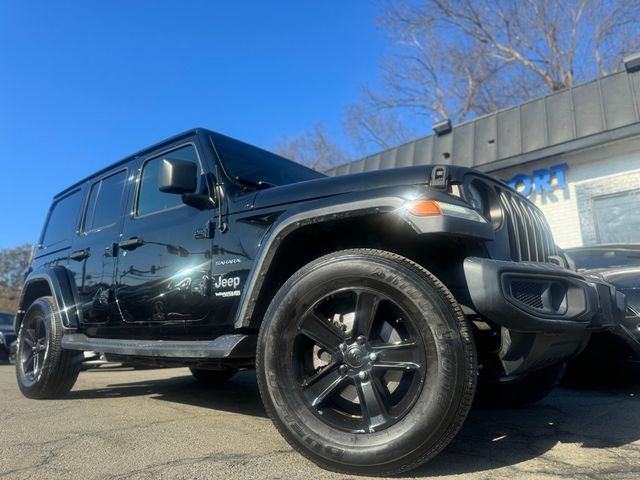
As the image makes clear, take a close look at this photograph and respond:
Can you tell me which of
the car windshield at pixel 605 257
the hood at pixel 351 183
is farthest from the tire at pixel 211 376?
the car windshield at pixel 605 257

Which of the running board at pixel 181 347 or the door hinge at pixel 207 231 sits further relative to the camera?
the door hinge at pixel 207 231

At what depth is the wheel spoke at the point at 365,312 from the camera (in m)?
2.35

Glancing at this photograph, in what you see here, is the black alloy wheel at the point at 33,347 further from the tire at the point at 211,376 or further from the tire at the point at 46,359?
the tire at the point at 211,376

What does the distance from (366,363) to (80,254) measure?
3.26m

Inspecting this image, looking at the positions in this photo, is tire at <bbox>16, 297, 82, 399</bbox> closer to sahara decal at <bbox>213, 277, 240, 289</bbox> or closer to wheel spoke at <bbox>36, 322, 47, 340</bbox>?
wheel spoke at <bbox>36, 322, 47, 340</bbox>

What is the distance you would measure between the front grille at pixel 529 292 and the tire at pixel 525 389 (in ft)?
4.68

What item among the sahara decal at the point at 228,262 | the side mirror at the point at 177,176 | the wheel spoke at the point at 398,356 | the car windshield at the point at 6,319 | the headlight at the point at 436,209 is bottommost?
the car windshield at the point at 6,319

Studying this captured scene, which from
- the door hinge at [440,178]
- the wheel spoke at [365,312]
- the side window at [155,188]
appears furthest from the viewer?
the side window at [155,188]

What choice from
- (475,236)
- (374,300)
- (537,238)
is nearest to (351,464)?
(374,300)

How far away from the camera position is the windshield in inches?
139

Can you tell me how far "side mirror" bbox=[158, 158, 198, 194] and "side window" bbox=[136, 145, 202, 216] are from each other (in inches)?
12.8

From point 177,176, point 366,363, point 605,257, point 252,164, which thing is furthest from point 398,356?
point 605,257

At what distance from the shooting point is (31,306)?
4.96m

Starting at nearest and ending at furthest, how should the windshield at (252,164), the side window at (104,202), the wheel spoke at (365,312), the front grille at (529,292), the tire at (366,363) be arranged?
the tire at (366,363), the front grille at (529,292), the wheel spoke at (365,312), the windshield at (252,164), the side window at (104,202)
